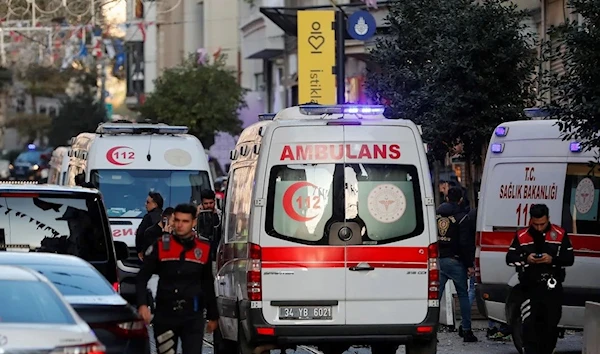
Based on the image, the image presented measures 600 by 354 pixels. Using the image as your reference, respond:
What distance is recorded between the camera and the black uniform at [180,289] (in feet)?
35.6

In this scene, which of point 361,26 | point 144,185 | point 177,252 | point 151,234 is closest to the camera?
point 177,252

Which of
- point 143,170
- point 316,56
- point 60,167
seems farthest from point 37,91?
point 143,170

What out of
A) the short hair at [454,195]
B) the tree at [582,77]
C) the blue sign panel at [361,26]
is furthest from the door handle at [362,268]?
the blue sign panel at [361,26]

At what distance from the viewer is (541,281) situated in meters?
13.6

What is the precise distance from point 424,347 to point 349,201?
1426 mm

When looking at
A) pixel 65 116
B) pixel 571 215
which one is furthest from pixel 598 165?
pixel 65 116

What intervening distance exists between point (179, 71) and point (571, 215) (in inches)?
1553

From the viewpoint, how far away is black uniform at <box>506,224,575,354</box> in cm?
1338

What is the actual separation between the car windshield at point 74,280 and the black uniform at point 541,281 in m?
4.62

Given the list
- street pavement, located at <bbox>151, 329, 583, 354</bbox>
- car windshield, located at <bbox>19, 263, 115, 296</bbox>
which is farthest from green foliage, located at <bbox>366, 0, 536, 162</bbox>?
car windshield, located at <bbox>19, 263, 115, 296</bbox>

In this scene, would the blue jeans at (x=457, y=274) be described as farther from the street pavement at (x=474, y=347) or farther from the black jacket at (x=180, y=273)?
the black jacket at (x=180, y=273)

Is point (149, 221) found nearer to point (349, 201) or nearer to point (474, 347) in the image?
point (474, 347)

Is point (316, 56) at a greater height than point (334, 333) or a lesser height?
greater

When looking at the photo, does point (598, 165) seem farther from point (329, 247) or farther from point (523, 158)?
point (329, 247)
